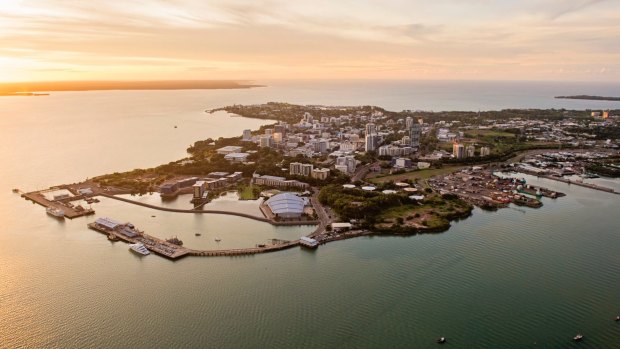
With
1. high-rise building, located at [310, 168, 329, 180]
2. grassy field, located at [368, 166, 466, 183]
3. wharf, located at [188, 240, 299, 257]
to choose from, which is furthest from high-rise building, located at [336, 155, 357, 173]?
wharf, located at [188, 240, 299, 257]

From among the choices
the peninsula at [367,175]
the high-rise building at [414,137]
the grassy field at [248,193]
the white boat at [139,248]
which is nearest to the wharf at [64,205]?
the peninsula at [367,175]

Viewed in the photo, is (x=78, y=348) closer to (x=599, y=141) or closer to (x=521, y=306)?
(x=521, y=306)

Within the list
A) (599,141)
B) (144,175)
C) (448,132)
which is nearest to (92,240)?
(144,175)

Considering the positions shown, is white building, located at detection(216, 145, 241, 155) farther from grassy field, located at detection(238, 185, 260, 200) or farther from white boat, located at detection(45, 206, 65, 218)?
white boat, located at detection(45, 206, 65, 218)

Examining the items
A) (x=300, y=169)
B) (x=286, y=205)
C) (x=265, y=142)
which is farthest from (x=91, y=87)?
(x=286, y=205)

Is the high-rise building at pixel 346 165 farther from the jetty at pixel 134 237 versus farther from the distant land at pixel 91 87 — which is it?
the distant land at pixel 91 87

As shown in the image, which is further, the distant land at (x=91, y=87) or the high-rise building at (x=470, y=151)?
the distant land at (x=91, y=87)
